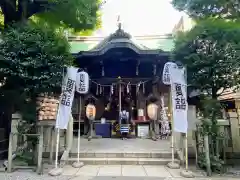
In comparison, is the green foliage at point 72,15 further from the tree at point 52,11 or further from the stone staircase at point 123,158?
the stone staircase at point 123,158

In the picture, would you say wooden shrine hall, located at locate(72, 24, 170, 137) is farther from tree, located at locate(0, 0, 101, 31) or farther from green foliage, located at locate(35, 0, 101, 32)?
tree, located at locate(0, 0, 101, 31)

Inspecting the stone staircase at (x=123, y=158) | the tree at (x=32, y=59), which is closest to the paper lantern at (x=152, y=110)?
the stone staircase at (x=123, y=158)

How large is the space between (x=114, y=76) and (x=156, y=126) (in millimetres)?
3668

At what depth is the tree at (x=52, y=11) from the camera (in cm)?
765

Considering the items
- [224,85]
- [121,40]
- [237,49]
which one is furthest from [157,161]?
[121,40]

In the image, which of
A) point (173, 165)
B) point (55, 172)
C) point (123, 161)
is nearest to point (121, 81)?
point (123, 161)

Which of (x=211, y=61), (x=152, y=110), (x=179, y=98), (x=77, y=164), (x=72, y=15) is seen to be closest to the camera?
(x=211, y=61)

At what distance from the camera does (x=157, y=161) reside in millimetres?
7145

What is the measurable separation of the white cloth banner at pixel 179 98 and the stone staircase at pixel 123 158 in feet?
4.71

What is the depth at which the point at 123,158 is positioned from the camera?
291 inches

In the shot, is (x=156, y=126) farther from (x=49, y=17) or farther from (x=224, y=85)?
(x=49, y=17)

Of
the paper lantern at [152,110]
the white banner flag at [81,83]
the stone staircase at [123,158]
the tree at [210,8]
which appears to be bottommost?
the stone staircase at [123,158]

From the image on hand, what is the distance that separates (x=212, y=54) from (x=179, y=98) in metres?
1.53

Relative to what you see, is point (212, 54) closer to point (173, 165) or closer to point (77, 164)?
point (173, 165)
